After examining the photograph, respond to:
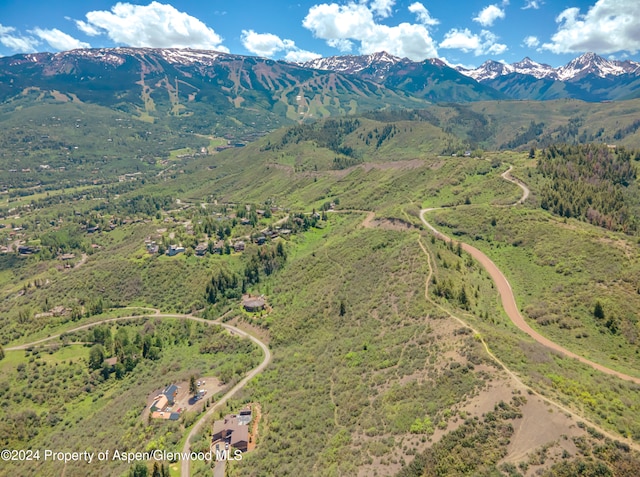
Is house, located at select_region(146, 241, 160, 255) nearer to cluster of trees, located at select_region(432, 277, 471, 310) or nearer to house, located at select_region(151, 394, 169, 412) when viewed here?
house, located at select_region(151, 394, 169, 412)

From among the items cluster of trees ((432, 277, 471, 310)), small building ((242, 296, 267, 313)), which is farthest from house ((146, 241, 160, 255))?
cluster of trees ((432, 277, 471, 310))

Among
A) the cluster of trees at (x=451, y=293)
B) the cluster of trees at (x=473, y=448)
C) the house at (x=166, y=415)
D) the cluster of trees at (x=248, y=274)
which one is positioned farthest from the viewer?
the cluster of trees at (x=248, y=274)

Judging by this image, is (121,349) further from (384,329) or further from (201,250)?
(384,329)

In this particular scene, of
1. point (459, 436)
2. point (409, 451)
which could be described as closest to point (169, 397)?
point (409, 451)

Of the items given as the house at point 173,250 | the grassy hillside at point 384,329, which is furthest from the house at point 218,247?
the house at point 173,250

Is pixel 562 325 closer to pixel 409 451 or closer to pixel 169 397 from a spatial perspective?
pixel 409 451

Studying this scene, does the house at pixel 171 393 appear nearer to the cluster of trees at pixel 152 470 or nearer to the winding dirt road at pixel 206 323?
the winding dirt road at pixel 206 323
